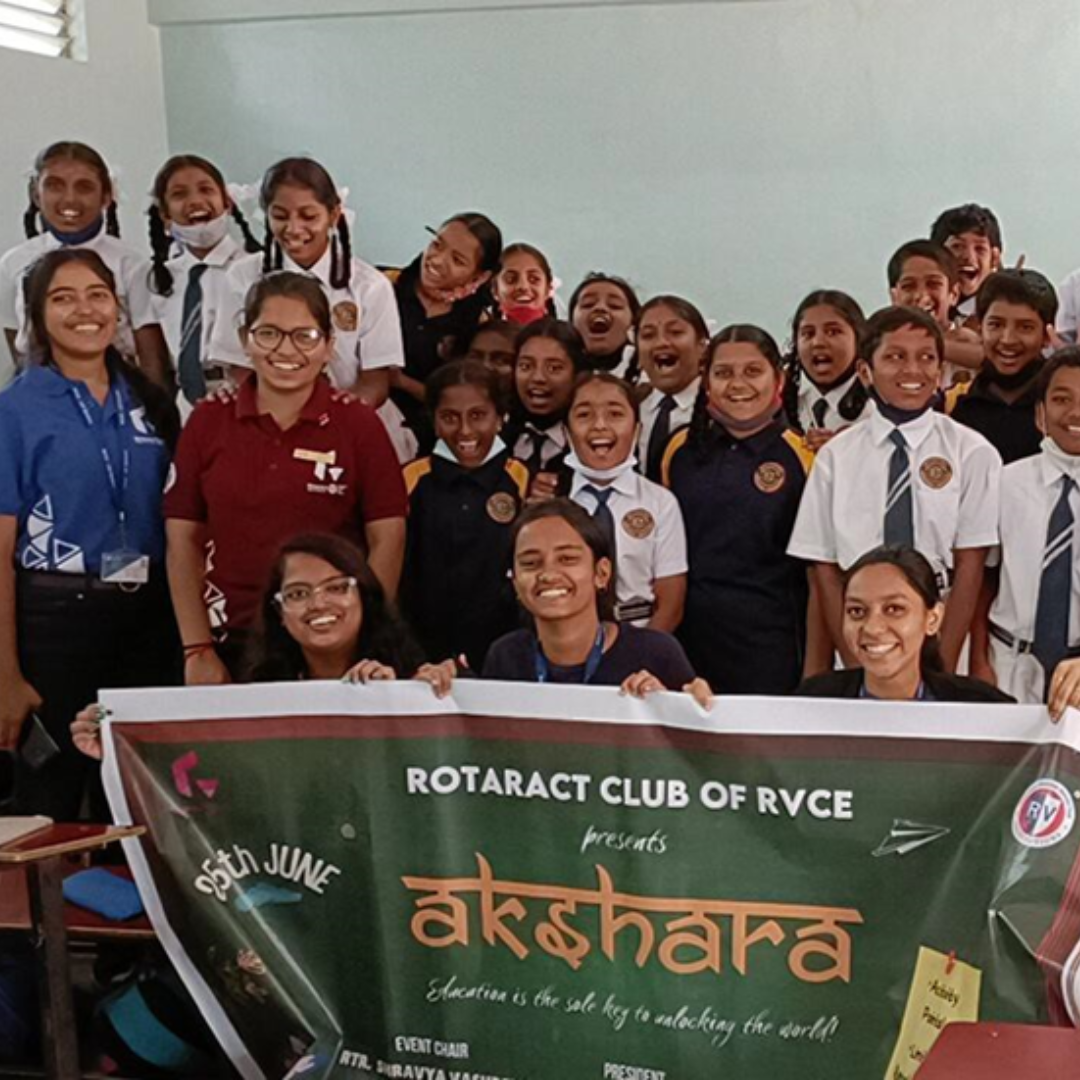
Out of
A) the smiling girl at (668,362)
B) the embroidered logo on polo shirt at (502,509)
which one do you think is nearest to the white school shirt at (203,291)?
the embroidered logo on polo shirt at (502,509)

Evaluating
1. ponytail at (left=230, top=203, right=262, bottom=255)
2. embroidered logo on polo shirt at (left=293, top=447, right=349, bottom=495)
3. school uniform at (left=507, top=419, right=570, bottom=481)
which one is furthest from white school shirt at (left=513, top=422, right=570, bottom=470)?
ponytail at (left=230, top=203, right=262, bottom=255)

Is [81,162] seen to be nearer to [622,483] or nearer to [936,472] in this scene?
[622,483]

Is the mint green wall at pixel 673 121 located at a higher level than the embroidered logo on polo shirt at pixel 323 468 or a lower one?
higher

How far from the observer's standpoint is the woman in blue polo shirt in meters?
3.98

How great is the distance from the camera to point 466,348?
5004mm

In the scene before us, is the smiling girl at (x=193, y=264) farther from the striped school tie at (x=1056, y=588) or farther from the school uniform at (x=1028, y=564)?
the striped school tie at (x=1056, y=588)

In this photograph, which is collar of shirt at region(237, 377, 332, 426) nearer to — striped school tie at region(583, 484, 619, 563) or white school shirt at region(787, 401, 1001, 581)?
striped school tie at region(583, 484, 619, 563)

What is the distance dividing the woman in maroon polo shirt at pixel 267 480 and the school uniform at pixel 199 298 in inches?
41.9

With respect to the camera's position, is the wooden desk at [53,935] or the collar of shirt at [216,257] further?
the collar of shirt at [216,257]

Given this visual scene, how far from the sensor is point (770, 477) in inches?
162

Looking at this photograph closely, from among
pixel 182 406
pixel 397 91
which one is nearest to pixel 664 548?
pixel 182 406

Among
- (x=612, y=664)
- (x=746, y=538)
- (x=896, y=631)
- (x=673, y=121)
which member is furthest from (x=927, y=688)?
(x=673, y=121)

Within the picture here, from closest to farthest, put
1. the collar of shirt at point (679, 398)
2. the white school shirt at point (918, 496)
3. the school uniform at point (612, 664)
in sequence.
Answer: the school uniform at point (612, 664) < the white school shirt at point (918, 496) < the collar of shirt at point (679, 398)

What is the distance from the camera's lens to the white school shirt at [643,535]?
410 cm
